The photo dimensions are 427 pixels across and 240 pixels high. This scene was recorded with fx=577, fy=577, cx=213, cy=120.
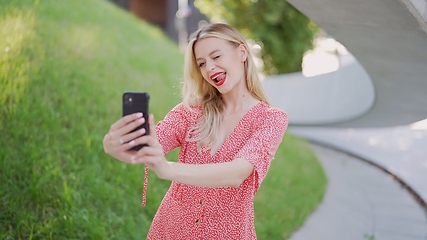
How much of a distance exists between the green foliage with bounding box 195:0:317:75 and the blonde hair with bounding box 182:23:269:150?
10734 mm

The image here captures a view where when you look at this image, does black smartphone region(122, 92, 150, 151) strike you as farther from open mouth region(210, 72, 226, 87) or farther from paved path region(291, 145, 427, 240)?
paved path region(291, 145, 427, 240)

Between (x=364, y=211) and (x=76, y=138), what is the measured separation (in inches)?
122

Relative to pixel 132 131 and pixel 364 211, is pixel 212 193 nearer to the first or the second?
pixel 132 131

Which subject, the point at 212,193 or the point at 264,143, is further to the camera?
the point at 212,193

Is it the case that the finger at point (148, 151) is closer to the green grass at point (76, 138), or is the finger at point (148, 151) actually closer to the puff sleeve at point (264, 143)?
the puff sleeve at point (264, 143)

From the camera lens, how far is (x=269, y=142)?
192 cm

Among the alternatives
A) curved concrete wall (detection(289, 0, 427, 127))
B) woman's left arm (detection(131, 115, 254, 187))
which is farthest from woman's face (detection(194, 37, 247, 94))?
curved concrete wall (detection(289, 0, 427, 127))

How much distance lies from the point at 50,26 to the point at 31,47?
2.66 feet

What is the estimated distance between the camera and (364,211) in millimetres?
5902

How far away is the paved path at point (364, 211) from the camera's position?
5.17 metres

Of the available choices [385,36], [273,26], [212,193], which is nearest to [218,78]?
[212,193]

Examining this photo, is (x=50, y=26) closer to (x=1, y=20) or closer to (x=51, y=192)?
(x=1, y=20)

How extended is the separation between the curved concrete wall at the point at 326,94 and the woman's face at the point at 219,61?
5849 millimetres

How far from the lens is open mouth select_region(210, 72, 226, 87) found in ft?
6.68
